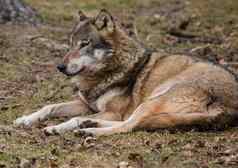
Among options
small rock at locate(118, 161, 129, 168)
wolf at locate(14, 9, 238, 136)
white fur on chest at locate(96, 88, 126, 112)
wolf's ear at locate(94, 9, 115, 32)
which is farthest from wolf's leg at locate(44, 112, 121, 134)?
small rock at locate(118, 161, 129, 168)

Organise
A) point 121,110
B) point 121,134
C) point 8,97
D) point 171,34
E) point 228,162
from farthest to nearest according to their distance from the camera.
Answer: point 171,34 < point 8,97 < point 121,110 < point 121,134 < point 228,162

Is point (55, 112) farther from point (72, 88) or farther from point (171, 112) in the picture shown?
point (171, 112)

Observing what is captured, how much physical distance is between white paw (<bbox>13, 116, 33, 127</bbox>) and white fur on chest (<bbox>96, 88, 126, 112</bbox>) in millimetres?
795

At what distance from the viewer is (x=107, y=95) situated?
25.2 ft

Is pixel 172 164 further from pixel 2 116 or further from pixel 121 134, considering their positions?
pixel 2 116

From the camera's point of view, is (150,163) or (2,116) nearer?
(150,163)

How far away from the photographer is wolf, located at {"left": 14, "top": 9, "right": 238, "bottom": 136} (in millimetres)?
6727

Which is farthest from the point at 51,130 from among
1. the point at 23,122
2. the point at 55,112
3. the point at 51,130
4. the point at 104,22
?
the point at 104,22

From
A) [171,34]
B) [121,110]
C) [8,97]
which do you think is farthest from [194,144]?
[171,34]

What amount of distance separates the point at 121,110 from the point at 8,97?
5.95 feet

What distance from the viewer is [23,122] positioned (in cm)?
737

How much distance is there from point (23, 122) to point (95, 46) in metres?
1.18

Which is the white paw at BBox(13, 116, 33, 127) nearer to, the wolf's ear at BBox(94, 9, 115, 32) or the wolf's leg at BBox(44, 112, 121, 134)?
the wolf's leg at BBox(44, 112, 121, 134)

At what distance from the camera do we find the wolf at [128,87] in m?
6.73
